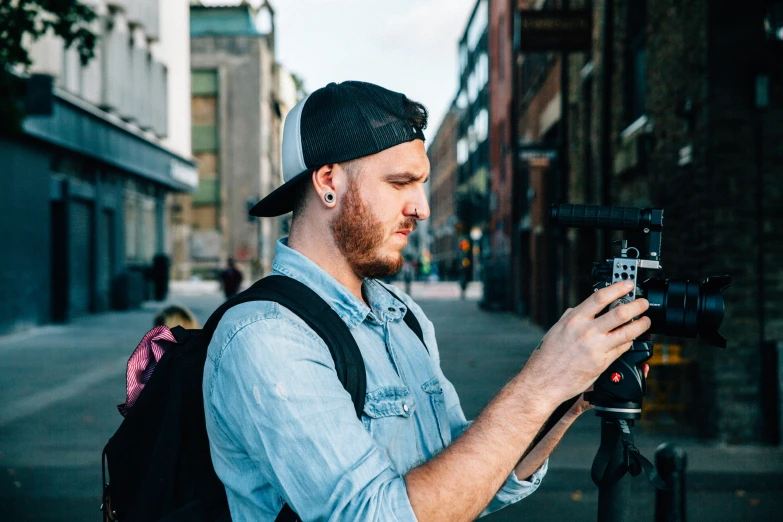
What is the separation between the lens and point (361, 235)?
176 cm

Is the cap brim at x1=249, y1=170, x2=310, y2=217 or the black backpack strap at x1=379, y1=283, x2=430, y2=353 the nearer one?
the cap brim at x1=249, y1=170, x2=310, y2=217

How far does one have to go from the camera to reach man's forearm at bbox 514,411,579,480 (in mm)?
1986

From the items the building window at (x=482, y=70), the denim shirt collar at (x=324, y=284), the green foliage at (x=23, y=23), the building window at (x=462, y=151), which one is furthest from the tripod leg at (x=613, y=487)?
the building window at (x=462, y=151)

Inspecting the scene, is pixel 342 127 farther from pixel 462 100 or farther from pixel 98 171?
pixel 462 100

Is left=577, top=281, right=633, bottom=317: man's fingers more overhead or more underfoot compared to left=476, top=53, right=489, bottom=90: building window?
more underfoot

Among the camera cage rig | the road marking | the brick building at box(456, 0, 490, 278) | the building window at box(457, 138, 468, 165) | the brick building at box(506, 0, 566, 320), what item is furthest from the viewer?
the building window at box(457, 138, 468, 165)

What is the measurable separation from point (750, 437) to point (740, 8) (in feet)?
12.1

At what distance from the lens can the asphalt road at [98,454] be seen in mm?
5801

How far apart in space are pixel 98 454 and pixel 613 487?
575 cm

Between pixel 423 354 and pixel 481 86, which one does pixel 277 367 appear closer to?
pixel 423 354

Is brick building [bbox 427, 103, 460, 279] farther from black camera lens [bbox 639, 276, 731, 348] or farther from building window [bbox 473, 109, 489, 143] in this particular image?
black camera lens [bbox 639, 276, 731, 348]

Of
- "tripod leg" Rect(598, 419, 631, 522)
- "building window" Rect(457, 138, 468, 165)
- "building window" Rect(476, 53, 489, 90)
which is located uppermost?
"building window" Rect(476, 53, 489, 90)

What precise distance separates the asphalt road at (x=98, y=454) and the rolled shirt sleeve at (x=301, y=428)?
4368 millimetres

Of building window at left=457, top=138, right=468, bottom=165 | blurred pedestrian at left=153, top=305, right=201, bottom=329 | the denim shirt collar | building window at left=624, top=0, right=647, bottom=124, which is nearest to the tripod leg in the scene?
the denim shirt collar
